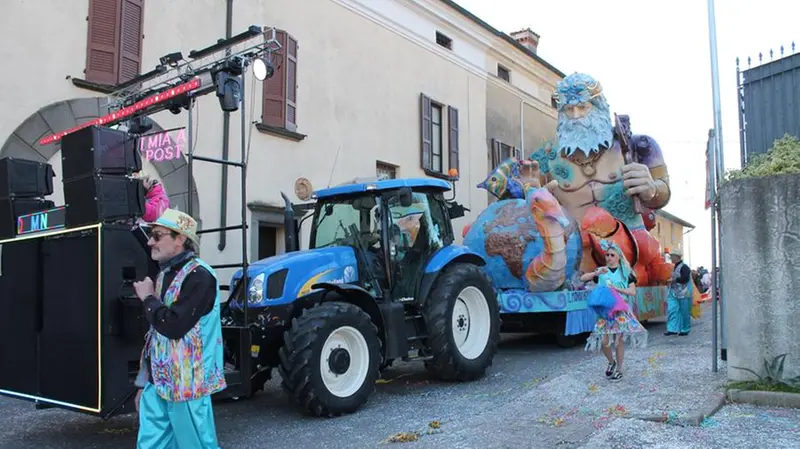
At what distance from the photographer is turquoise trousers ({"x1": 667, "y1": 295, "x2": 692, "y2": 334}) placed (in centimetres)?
1127

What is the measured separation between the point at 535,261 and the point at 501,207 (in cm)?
130

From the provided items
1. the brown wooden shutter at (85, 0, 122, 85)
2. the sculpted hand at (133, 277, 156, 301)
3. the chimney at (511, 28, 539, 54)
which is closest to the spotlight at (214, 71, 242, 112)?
the sculpted hand at (133, 277, 156, 301)

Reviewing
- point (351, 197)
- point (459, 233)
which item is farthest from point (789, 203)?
point (459, 233)

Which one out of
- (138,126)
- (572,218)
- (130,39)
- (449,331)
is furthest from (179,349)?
(572,218)

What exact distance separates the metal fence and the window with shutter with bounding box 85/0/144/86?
25.6 ft

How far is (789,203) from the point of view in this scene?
19.1 ft

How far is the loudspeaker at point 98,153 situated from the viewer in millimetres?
4501

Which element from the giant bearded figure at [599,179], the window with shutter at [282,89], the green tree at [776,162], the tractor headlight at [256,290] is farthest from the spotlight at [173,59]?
the giant bearded figure at [599,179]

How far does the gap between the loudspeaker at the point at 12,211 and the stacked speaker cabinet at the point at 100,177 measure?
3.14ft

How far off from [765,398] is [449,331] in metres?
2.82

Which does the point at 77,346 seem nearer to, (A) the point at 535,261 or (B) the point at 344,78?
(A) the point at 535,261

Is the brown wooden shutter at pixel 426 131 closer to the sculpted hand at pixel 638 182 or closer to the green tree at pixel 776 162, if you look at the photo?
the sculpted hand at pixel 638 182

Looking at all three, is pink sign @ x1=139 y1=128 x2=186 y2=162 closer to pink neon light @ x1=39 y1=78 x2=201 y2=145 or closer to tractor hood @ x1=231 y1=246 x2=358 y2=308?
pink neon light @ x1=39 y1=78 x2=201 y2=145

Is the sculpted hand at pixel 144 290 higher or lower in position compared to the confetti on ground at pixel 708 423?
higher
